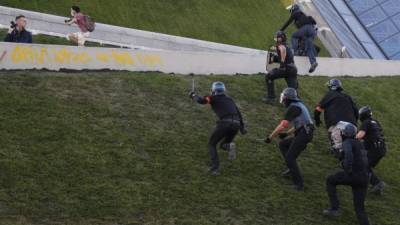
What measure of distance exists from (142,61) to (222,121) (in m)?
6.21

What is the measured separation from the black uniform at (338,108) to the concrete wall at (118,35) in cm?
1282

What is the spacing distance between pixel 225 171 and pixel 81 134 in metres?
2.87

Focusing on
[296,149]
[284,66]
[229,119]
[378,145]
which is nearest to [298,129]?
[296,149]

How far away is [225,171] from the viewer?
54.9ft

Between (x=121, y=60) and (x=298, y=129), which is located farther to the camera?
(x=121, y=60)

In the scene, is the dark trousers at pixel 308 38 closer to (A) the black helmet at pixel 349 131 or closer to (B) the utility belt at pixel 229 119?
(B) the utility belt at pixel 229 119

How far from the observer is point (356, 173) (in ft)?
48.8

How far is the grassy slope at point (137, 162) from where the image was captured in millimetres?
14602

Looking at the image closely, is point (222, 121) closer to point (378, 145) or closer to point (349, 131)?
point (349, 131)

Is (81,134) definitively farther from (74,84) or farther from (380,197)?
(380,197)

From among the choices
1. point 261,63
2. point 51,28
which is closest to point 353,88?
point 261,63

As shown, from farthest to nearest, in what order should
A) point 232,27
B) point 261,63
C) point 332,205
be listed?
point 232,27 → point 261,63 → point 332,205

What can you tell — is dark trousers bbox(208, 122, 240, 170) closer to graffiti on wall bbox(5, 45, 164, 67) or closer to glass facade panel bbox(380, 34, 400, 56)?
graffiti on wall bbox(5, 45, 164, 67)

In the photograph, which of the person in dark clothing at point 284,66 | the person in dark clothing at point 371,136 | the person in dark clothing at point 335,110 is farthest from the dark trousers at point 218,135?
the person in dark clothing at point 284,66
